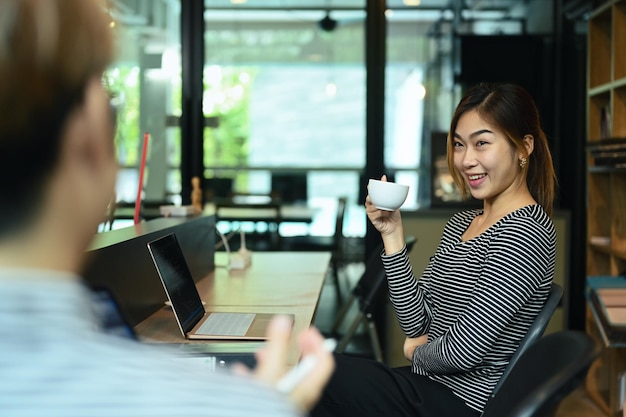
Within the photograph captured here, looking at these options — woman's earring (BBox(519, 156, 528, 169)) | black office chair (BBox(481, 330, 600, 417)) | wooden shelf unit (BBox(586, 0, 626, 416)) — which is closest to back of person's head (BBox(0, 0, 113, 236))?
black office chair (BBox(481, 330, 600, 417))

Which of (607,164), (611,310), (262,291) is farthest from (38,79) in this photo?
(607,164)

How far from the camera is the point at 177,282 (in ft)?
7.09

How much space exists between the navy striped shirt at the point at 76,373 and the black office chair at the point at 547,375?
1.93 ft

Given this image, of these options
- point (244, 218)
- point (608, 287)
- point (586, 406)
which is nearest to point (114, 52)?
point (608, 287)

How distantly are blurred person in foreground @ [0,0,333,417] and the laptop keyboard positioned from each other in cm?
147

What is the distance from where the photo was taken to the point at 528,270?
1.88 metres

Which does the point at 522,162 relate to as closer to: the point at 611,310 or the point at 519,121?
the point at 519,121

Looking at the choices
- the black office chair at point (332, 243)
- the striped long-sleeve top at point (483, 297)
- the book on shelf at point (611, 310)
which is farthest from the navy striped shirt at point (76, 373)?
the black office chair at point (332, 243)

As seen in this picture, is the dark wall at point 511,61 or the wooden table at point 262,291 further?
the dark wall at point 511,61

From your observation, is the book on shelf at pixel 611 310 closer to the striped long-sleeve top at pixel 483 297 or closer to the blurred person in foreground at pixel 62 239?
the striped long-sleeve top at pixel 483 297

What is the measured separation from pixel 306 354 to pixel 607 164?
327 centimetres

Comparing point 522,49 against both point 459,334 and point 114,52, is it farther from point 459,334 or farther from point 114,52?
point 114,52

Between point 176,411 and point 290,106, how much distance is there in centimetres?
451

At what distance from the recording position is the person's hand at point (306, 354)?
0.71 metres
